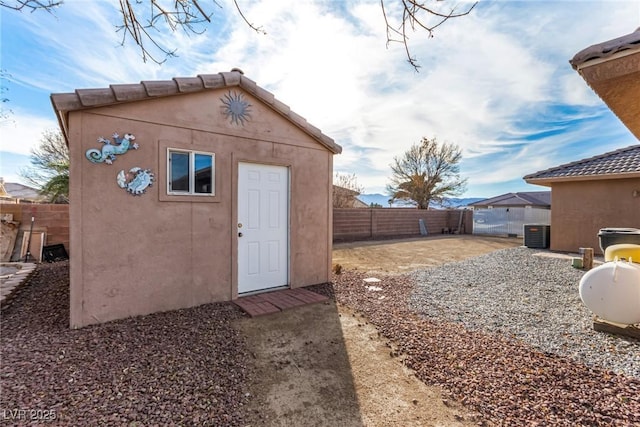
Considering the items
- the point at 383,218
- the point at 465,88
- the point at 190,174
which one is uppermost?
the point at 465,88

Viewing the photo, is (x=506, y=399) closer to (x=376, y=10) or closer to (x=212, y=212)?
(x=376, y=10)

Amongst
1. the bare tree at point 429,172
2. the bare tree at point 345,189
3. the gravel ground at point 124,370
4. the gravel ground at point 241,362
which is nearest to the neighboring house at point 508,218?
the bare tree at point 429,172


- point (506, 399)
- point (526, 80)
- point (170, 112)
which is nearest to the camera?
point (506, 399)

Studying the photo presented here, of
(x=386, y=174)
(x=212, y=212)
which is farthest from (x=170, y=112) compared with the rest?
(x=386, y=174)

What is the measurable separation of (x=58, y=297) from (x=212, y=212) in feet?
9.23

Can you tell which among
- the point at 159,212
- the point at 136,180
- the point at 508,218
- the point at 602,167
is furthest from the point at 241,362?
the point at 508,218

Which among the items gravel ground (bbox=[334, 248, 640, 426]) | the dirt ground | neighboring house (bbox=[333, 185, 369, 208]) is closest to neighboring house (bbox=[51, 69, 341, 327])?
the dirt ground

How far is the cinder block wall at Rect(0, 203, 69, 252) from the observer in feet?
22.8

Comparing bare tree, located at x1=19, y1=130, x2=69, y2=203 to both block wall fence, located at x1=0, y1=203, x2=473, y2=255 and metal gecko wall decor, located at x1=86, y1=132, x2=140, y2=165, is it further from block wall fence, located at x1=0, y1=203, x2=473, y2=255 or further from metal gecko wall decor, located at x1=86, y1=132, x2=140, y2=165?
metal gecko wall decor, located at x1=86, y1=132, x2=140, y2=165

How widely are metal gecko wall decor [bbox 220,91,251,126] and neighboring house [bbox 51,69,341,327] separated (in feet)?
0.05

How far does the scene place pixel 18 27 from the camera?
3.40 metres

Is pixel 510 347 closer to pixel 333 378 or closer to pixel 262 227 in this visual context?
pixel 333 378

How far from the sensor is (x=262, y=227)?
4809 mm

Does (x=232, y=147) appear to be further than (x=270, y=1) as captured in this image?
Yes
